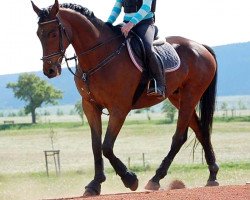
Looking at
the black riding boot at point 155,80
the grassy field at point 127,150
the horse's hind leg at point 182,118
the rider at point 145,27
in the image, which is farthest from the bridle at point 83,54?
the grassy field at point 127,150

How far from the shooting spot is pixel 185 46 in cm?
1315

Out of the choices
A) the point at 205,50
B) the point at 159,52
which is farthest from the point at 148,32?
the point at 205,50

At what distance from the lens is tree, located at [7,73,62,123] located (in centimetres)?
15800

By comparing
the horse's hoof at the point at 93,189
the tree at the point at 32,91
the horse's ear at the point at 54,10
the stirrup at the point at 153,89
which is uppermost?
the horse's ear at the point at 54,10

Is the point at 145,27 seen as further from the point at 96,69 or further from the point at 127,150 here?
the point at 127,150

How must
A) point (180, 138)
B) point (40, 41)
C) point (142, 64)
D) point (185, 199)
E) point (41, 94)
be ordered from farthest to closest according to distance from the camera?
point (41, 94) < point (180, 138) < point (142, 64) < point (40, 41) < point (185, 199)

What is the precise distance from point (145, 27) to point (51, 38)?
1.87 meters

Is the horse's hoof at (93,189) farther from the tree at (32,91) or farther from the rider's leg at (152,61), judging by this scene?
the tree at (32,91)

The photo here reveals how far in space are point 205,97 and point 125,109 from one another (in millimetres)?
3504

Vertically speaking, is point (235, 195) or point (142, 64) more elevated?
point (142, 64)

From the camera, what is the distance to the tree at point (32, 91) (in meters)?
158

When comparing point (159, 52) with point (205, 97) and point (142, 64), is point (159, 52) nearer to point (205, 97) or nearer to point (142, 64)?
point (142, 64)

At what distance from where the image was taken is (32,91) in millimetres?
158625

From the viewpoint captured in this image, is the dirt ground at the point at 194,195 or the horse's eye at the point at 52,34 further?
the horse's eye at the point at 52,34
